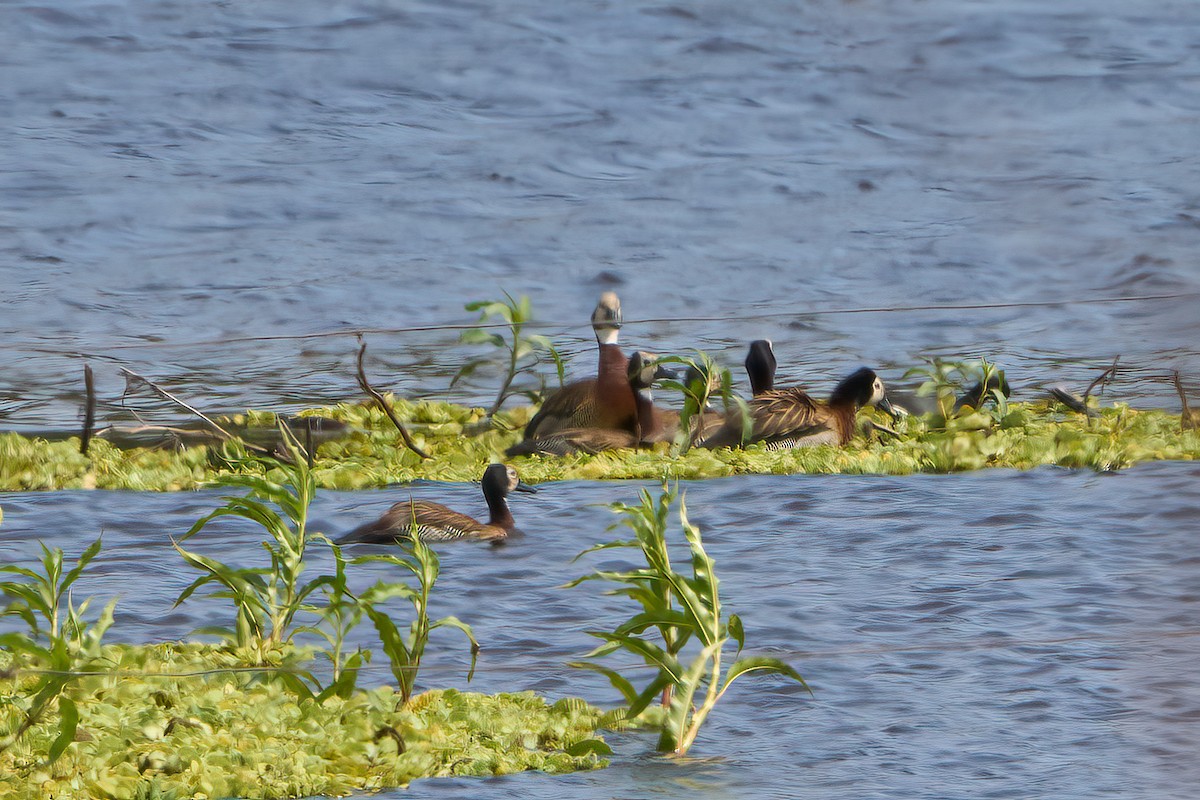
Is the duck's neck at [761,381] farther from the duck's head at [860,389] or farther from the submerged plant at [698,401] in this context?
the submerged plant at [698,401]

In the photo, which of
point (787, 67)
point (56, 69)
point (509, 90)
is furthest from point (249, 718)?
point (56, 69)

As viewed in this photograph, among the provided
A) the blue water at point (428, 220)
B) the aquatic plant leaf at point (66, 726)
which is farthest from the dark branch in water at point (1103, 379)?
the aquatic plant leaf at point (66, 726)

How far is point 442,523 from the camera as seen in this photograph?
8812 mm

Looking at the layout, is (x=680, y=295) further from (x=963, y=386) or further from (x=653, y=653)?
(x=653, y=653)

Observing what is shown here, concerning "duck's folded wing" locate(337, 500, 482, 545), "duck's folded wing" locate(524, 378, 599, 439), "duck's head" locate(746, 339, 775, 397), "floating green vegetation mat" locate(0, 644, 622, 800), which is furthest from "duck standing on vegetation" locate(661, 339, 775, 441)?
"floating green vegetation mat" locate(0, 644, 622, 800)

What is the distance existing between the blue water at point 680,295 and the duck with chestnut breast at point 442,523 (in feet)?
0.61

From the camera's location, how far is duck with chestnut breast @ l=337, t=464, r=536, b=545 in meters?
8.55

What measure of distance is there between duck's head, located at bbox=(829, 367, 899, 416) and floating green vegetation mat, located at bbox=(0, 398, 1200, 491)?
25 centimetres

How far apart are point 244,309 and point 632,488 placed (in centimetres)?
807

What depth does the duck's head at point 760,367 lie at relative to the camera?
12.4 metres

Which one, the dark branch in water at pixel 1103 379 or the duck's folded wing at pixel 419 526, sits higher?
the dark branch in water at pixel 1103 379

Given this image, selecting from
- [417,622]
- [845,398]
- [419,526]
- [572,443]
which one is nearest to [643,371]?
[572,443]

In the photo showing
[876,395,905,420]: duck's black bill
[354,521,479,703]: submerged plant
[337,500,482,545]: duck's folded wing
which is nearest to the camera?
[354,521,479,703]: submerged plant

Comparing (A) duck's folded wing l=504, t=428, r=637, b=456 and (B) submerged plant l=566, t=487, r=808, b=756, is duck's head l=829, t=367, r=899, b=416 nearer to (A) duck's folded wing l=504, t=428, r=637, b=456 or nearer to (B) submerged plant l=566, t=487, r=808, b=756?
(A) duck's folded wing l=504, t=428, r=637, b=456
